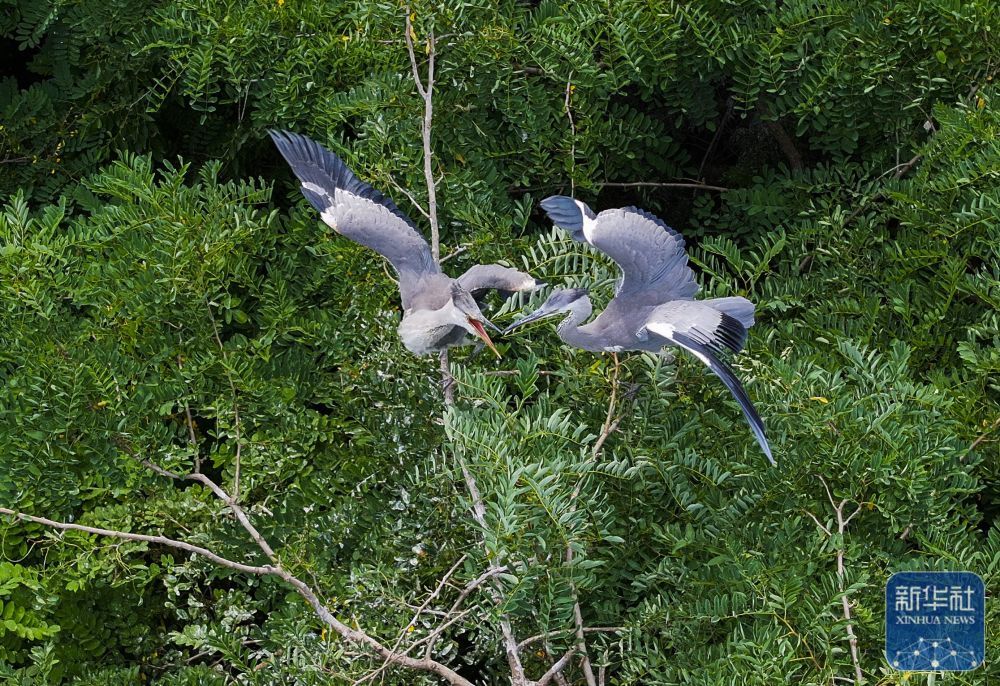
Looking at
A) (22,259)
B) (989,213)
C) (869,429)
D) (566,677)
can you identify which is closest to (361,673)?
(566,677)

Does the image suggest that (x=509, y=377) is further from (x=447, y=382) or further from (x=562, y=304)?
(x=562, y=304)

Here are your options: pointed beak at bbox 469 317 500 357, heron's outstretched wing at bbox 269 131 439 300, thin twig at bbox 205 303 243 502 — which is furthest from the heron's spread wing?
thin twig at bbox 205 303 243 502

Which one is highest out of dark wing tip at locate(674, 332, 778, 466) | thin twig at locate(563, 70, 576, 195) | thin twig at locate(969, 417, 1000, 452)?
thin twig at locate(563, 70, 576, 195)

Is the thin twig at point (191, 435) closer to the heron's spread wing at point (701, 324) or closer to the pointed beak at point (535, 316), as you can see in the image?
the pointed beak at point (535, 316)

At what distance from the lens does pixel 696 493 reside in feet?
8.41

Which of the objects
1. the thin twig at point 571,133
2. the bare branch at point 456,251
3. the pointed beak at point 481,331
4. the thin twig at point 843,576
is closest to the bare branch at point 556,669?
the thin twig at point 843,576

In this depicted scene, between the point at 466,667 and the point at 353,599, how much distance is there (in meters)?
0.63

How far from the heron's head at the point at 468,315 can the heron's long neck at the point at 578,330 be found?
16 cm

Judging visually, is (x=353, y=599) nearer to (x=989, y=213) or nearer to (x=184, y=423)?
(x=184, y=423)

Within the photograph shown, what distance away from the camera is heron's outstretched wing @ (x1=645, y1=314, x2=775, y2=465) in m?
2.27

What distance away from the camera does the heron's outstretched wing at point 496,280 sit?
2.72 meters

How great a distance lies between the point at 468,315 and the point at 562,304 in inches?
7.9

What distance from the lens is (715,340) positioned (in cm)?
235

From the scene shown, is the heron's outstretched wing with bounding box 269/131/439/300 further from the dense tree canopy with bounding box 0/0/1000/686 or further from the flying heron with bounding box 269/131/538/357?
the dense tree canopy with bounding box 0/0/1000/686
